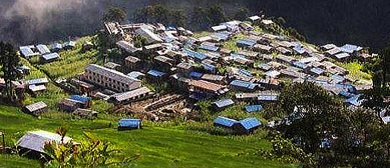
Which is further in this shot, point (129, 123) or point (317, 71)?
point (317, 71)

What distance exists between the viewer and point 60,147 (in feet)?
60.7

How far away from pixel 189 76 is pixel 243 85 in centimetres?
1226

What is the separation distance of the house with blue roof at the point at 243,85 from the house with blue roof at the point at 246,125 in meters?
15.9

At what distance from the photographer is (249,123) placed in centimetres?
8919

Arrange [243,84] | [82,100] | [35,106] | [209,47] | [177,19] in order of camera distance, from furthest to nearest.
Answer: [177,19] < [209,47] < [243,84] < [82,100] < [35,106]

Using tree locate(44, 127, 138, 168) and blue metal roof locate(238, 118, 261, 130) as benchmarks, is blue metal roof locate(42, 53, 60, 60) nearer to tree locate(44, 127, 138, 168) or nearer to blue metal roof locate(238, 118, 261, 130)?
blue metal roof locate(238, 118, 261, 130)

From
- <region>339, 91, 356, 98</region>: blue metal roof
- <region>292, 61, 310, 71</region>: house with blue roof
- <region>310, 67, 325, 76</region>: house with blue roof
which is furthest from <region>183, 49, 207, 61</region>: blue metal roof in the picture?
<region>339, 91, 356, 98</region>: blue metal roof

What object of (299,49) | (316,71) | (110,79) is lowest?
(110,79)

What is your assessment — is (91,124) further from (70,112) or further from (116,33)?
(116,33)

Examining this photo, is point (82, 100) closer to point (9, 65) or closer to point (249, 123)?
point (9, 65)

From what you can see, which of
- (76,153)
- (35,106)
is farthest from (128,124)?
(76,153)

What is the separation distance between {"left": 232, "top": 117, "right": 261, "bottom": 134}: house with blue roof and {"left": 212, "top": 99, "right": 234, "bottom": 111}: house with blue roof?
8.97 metres

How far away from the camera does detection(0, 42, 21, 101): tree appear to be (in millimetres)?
96125

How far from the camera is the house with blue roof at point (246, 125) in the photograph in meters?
88.4
